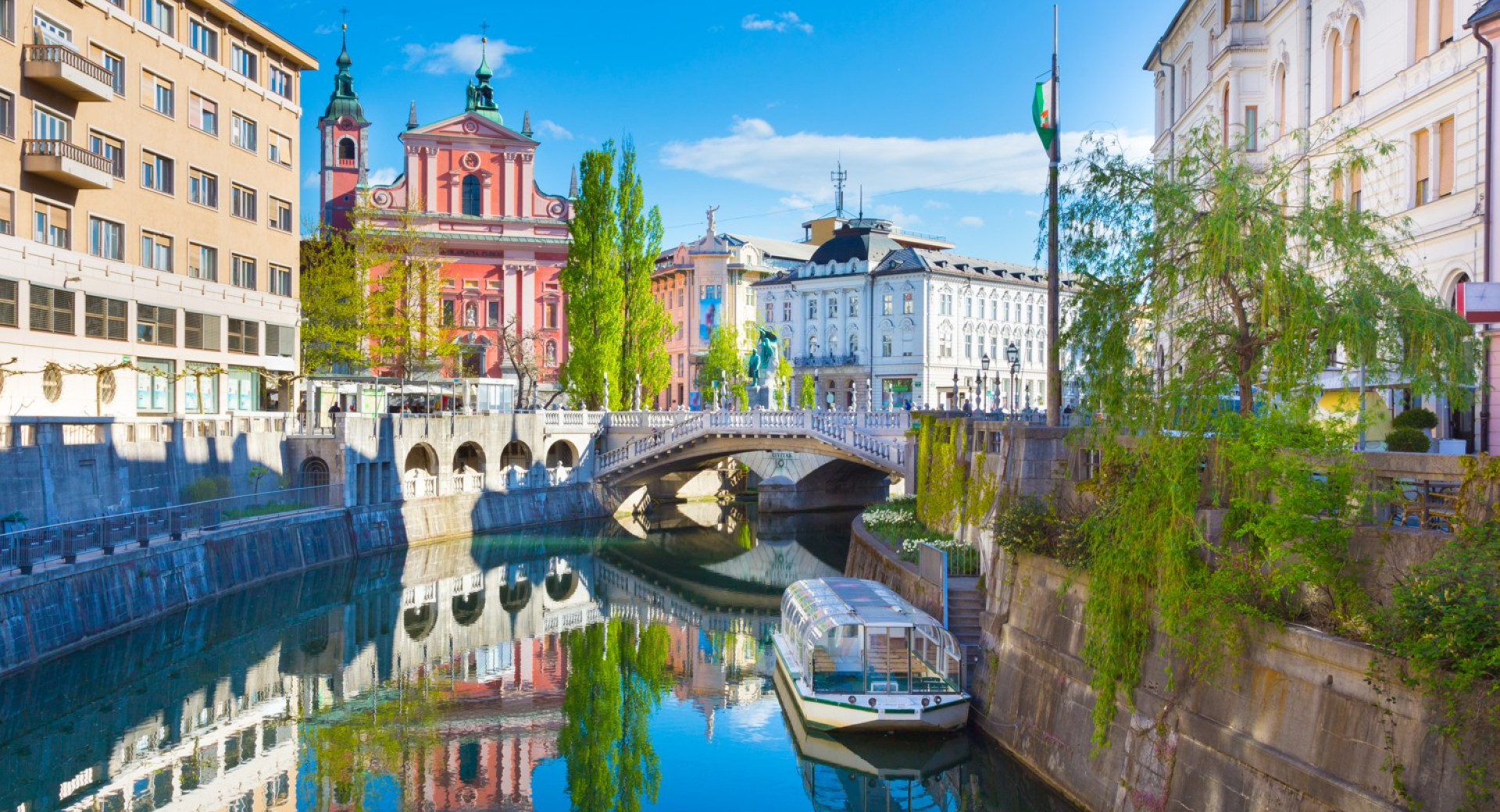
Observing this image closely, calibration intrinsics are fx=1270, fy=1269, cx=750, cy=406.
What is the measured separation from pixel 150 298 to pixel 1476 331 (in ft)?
151

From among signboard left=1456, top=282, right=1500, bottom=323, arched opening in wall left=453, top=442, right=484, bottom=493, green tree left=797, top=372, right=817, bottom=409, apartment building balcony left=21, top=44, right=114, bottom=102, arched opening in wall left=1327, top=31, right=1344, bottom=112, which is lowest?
arched opening in wall left=453, top=442, right=484, bottom=493

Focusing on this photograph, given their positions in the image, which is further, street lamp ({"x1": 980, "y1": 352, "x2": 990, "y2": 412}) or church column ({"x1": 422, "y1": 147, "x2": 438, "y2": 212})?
church column ({"x1": 422, "y1": 147, "x2": 438, "y2": 212})

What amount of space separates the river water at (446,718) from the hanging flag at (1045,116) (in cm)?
1351

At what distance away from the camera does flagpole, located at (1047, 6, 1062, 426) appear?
2467 centimetres

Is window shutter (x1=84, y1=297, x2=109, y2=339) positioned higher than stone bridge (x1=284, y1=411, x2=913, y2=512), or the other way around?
window shutter (x1=84, y1=297, x2=109, y2=339)

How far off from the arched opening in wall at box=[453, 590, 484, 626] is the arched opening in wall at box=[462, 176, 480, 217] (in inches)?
→ 1836

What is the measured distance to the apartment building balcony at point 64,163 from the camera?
140ft

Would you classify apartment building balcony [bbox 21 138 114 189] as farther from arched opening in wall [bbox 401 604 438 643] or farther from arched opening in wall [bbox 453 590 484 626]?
arched opening in wall [bbox 453 590 484 626]

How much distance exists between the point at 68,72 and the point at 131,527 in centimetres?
1749

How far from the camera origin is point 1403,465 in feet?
50.5

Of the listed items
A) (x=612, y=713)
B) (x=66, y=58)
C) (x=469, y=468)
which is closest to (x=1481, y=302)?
(x=612, y=713)

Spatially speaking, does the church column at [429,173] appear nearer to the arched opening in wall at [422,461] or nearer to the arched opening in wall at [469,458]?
the arched opening in wall at [469,458]

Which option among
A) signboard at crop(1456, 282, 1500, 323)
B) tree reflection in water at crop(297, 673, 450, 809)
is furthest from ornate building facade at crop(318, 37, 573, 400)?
signboard at crop(1456, 282, 1500, 323)

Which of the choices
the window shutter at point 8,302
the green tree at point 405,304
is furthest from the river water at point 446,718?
the green tree at point 405,304
